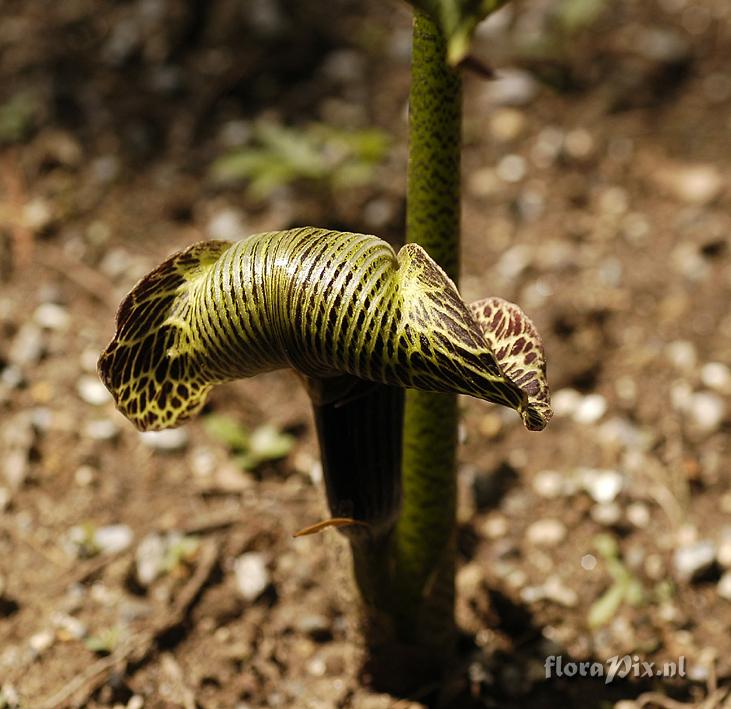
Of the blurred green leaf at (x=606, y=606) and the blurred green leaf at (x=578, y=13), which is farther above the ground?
the blurred green leaf at (x=578, y=13)

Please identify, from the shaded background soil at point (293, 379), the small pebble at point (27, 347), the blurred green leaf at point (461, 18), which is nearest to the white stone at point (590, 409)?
the shaded background soil at point (293, 379)

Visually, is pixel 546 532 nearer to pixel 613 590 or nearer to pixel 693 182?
pixel 613 590

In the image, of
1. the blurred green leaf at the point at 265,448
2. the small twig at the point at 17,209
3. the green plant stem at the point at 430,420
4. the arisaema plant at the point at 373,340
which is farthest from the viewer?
the small twig at the point at 17,209

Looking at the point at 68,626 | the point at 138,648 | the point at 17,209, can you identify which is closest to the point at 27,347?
the point at 17,209

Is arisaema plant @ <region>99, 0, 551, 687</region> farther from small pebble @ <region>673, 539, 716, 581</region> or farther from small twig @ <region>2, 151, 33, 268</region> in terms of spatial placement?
small twig @ <region>2, 151, 33, 268</region>

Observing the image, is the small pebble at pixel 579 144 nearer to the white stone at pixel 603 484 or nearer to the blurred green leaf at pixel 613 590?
the white stone at pixel 603 484

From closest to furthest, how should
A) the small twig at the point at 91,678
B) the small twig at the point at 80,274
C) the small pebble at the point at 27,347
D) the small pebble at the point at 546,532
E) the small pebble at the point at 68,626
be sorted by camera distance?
1. the small twig at the point at 91,678
2. the small pebble at the point at 68,626
3. the small pebble at the point at 546,532
4. the small pebble at the point at 27,347
5. the small twig at the point at 80,274

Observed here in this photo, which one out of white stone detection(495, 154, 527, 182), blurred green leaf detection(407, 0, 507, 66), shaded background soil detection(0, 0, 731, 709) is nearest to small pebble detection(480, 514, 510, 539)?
shaded background soil detection(0, 0, 731, 709)
